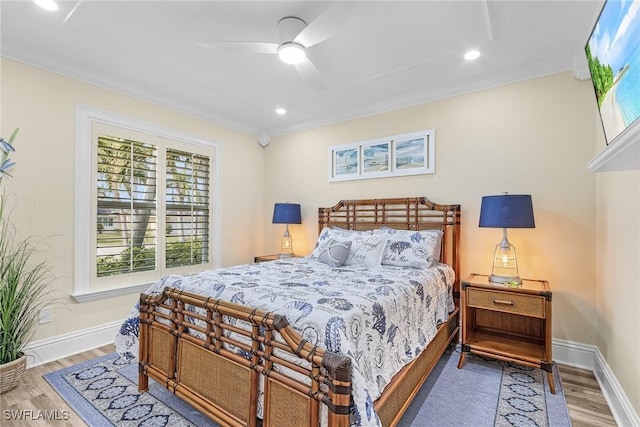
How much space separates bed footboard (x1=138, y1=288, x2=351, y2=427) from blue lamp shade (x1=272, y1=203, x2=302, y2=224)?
2210 mm

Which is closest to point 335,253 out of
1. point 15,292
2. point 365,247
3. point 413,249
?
point 365,247

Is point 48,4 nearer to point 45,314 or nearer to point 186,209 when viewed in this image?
point 186,209

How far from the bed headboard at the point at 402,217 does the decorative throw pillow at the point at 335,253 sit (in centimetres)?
77

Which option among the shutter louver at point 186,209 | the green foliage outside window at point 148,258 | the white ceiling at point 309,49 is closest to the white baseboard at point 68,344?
the green foliage outside window at point 148,258

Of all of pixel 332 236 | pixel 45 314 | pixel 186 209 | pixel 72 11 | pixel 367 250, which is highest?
pixel 72 11

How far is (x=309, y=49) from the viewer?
8.56ft

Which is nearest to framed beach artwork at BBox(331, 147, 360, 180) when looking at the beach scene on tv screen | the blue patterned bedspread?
the blue patterned bedspread

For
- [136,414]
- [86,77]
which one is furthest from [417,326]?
[86,77]

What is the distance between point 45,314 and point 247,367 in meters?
2.40

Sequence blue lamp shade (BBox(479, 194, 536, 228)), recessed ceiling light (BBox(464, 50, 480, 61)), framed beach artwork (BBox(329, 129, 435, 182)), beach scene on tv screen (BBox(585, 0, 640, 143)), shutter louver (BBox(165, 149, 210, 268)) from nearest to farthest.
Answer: beach scene on tv screen (BBox(585, 0, 640, 143)), blue lamp shade (BBox(479, 194, 536, 228)), recessed ceiling light (BBox(464, 50, 480, 61)), framed beach artwork (BBox(329, 129, 435, 182)), shutter louver (BBox(165, 149, 210, 268))

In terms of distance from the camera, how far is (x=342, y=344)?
4.41ft

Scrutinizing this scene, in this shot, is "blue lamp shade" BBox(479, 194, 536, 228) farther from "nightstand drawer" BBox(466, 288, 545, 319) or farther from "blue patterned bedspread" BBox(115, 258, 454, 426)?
"blue patterned bedspread" BBox(115, 258, 454, 426)

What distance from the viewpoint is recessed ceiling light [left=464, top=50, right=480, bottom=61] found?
2.64 metres

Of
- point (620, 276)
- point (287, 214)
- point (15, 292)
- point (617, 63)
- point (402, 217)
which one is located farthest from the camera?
point (287, 214)
